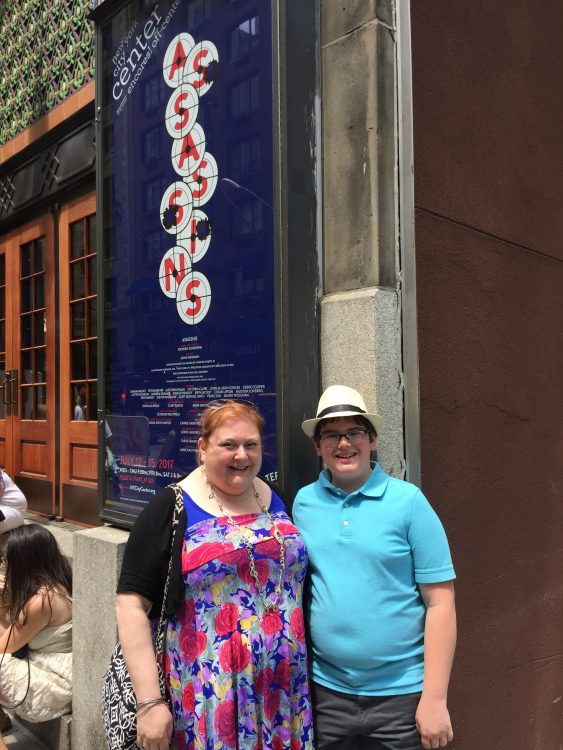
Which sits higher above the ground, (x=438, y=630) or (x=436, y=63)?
(x=436, y=63)

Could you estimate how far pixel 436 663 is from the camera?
7.06 feet

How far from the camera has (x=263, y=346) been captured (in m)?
3.09

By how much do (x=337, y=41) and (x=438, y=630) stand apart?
2538mm

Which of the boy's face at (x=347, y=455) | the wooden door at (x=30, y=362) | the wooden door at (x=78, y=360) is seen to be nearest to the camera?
the boy's face at (x=347, y=455)

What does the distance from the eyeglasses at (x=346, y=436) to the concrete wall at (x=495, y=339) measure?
2.59 ft

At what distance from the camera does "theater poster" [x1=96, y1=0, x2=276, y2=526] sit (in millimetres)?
3133

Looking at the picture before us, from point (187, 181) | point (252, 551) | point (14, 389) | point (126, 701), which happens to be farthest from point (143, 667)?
point (14, 389)

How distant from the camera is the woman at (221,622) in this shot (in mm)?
2137

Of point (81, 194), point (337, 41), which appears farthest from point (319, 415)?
point (81, 194)

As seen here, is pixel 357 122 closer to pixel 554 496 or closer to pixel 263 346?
pixel 263 346

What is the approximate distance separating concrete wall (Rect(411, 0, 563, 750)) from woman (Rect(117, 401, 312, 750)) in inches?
43.7

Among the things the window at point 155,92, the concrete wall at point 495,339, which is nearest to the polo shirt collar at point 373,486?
the concrete wall at point 495,339

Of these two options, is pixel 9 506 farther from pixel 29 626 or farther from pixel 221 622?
pixel 221 622

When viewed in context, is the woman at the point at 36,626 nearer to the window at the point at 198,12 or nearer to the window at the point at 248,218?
the window at the point at 248,218
